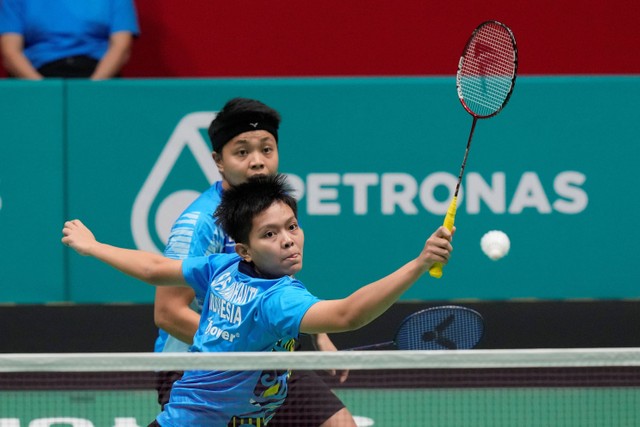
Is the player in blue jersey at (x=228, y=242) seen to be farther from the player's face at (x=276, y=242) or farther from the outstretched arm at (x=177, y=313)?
the player's face at (x=276, y=242)

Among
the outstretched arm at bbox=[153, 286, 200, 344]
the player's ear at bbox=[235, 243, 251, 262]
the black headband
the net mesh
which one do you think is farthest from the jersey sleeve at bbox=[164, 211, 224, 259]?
the net mesh

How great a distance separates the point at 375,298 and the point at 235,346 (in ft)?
2.07

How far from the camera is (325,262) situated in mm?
6973

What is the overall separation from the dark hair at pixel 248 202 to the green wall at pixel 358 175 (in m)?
2.97

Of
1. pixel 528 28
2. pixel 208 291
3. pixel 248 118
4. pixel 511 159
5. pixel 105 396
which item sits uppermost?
pixel 528 28

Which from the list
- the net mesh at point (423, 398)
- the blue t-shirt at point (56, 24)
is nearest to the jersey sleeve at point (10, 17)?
the blue t-shirt at point (56, 24)

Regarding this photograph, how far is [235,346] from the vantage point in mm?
3773

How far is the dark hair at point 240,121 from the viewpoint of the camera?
15.4 ft

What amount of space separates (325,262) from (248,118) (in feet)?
7.82

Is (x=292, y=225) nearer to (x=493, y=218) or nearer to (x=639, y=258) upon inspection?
(x=493, y=218)

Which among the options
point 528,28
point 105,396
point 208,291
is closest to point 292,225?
point 208,291

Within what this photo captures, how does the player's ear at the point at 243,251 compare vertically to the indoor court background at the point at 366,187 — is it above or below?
below

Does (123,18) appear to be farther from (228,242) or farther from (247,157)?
(228,242)

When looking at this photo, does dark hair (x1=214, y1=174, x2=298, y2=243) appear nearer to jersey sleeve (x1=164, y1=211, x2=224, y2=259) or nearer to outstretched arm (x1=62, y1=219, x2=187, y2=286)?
outstretched arm (x1=62, y1=219, x2=187, y2=286)
